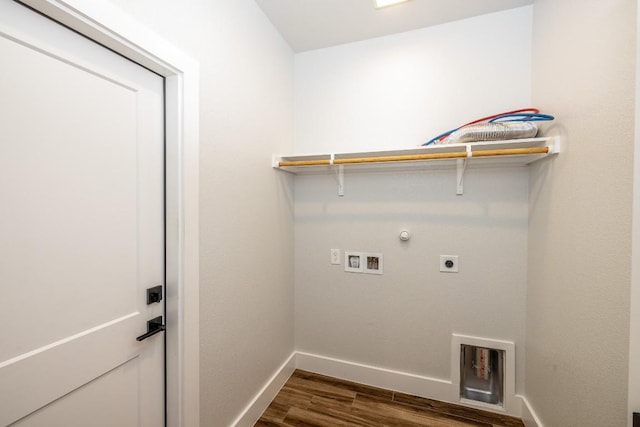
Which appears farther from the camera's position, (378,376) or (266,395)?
(378,376)

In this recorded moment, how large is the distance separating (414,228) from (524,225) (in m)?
0.66

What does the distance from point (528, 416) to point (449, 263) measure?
0.99 meters

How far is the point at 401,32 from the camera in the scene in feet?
6.03

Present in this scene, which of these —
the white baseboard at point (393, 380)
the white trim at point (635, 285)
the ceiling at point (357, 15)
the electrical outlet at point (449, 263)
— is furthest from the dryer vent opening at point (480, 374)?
the ceiling at point (357, 15)

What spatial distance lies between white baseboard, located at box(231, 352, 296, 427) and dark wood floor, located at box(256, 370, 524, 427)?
1.7 inches

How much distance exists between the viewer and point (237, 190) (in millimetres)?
1432

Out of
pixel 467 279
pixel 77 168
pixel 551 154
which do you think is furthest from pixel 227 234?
pixel 551 154

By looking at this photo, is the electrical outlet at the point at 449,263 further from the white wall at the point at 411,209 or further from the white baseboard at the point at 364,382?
the white baseboard at the point at 364,382

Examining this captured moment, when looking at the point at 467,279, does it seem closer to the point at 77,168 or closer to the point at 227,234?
the point at 227,234

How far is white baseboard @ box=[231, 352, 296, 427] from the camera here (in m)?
1.49

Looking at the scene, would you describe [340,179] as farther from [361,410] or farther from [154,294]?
[361,410]

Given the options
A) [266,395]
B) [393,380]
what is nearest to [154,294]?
[266,395]

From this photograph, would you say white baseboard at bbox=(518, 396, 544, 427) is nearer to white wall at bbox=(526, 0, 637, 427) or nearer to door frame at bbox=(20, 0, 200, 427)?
white wall at bbox=(526, 0, 637, 427)

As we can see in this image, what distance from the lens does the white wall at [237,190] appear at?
1199 millimetres
